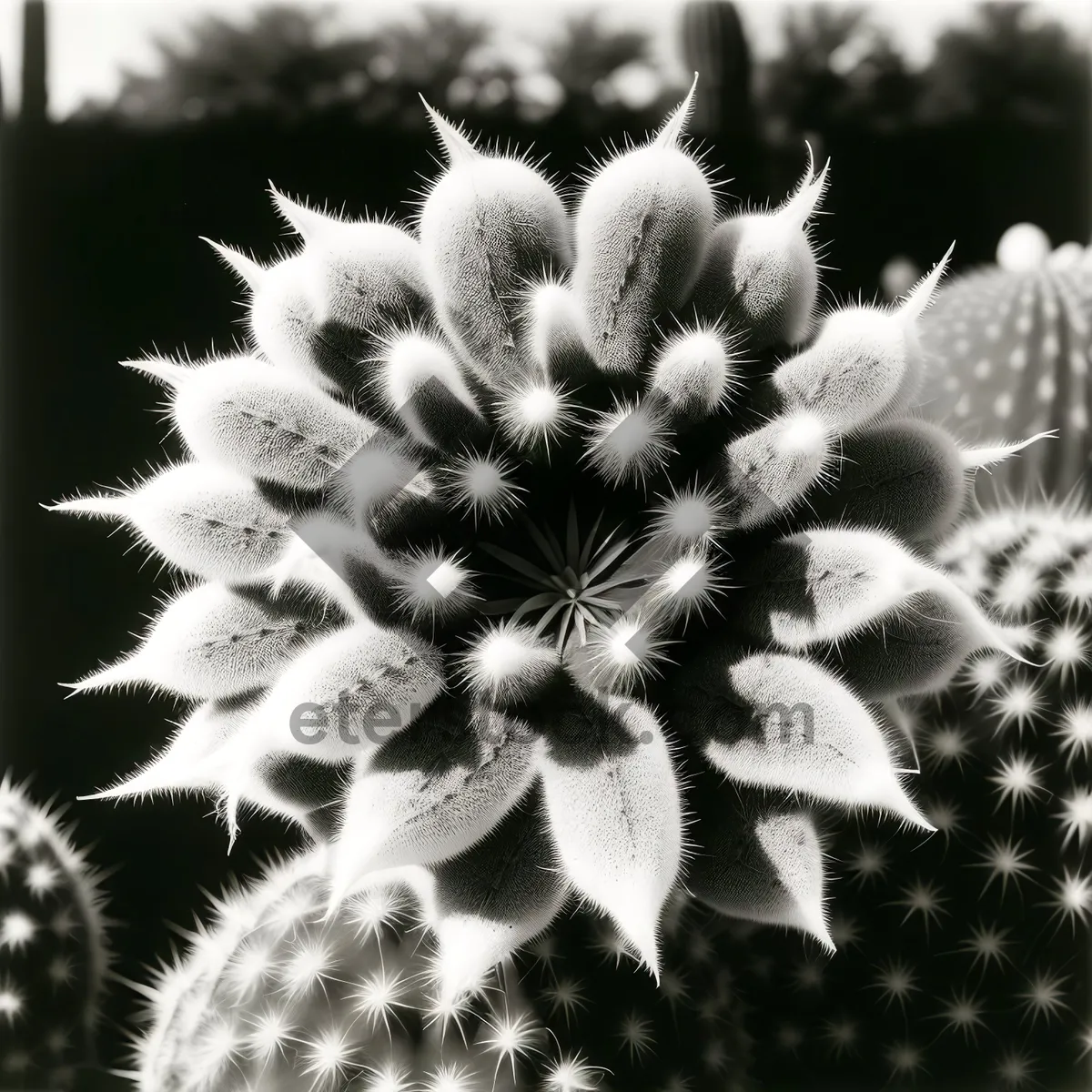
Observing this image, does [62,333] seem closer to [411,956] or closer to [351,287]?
[351,287]

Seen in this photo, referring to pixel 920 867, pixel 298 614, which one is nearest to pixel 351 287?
pixel 298 614

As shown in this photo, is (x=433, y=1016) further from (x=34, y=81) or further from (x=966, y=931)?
(x=34, y=81)

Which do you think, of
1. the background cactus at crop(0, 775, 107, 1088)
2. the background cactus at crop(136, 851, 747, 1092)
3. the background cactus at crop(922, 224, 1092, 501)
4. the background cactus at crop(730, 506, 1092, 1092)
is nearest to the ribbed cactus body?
the background cactus at crop(922, 224, 1092, 501)

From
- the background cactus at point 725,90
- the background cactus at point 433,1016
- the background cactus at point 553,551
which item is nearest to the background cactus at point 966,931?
the background cactus at point 433,1016

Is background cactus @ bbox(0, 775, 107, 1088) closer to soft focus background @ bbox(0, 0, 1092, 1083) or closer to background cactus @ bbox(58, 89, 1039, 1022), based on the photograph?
soft focus background @ bbox(0, 0, 1092, 1083)

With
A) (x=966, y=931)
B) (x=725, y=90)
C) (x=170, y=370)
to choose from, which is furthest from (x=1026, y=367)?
(x=170, y=370)

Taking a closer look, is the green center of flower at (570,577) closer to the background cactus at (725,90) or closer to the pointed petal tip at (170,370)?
the pointed petal tip at (170,370)

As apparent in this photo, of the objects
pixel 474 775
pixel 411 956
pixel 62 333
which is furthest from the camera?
pixel 62 333

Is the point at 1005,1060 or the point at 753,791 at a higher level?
the point at 753,791
